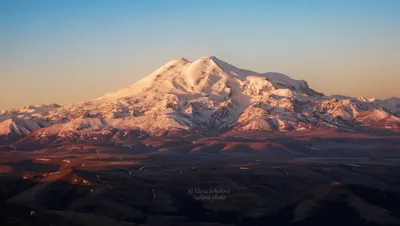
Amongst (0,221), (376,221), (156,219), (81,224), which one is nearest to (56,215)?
(81,224)

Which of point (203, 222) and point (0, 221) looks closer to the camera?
point (0, 221)

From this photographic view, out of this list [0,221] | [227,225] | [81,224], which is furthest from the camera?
[227,225]

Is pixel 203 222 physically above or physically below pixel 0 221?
below

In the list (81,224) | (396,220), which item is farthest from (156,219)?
(396,220)

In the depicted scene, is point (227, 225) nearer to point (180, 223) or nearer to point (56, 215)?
point (180, 223)

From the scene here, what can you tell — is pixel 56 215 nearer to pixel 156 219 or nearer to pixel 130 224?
pixel 130 224

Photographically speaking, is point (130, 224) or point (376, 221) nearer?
point (130, 224)

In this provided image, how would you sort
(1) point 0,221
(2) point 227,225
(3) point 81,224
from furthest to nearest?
1. (2) point 227,225
2. (3) point 81,224
3. (1) point 0,221

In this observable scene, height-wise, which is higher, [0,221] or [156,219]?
[0,221]

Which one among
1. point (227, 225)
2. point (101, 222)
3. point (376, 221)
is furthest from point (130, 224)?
point (376, 221)
